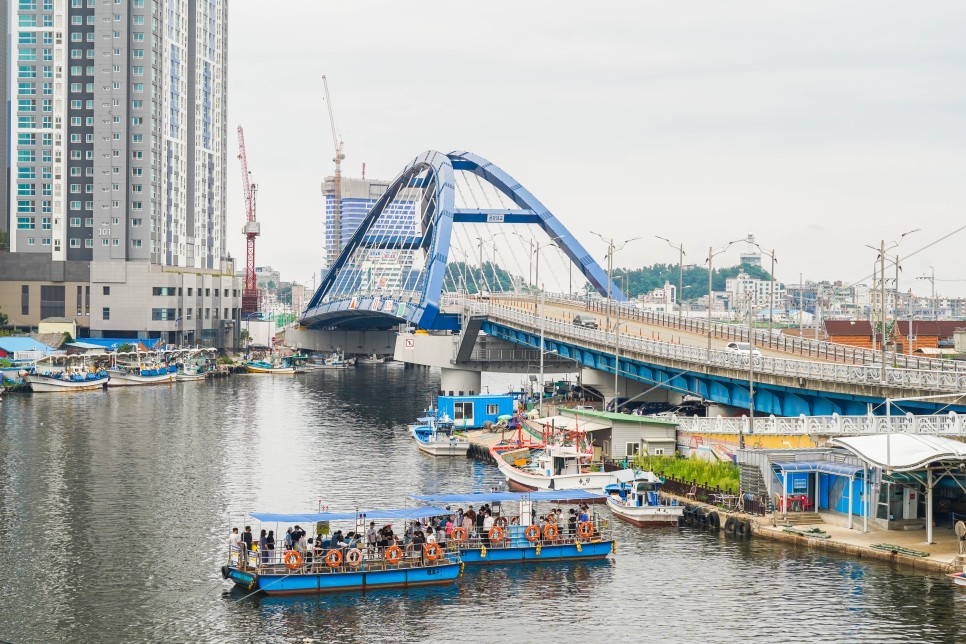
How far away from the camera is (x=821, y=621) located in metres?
46.2

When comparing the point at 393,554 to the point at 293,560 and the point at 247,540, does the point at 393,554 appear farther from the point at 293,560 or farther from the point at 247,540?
the point at 247,540

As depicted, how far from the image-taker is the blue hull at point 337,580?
4997 centimetres

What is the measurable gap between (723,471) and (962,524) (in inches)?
671

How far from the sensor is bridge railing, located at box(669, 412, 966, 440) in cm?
6275

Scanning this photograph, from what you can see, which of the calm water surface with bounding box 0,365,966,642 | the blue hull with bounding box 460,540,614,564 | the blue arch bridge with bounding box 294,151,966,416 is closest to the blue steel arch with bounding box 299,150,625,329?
the blue arch bridge with bounding box 294,151,966,416

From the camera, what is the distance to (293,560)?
165 ft

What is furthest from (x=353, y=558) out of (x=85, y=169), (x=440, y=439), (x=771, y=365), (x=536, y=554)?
(x=85, y=169)

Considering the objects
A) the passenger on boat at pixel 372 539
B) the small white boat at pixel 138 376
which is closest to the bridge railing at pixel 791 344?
the passenger on boat at pixel 372 539

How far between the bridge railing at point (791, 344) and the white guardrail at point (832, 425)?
414 inches

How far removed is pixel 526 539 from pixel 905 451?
718 inches

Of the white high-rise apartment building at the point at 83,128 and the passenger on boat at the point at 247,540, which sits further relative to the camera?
the white high-rise apartment building at the point at 83,128

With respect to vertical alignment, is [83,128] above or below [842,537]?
above

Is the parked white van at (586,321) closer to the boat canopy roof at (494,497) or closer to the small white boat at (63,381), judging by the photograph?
the boat canopy roof at (494,497)

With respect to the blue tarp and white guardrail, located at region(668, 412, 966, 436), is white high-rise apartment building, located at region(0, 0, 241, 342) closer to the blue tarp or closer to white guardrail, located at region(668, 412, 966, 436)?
white guardrail, located at region(668, 412, 966, 436)
